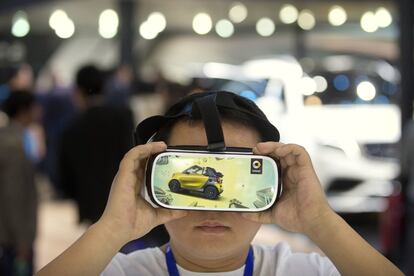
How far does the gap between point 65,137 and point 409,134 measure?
1.59 m

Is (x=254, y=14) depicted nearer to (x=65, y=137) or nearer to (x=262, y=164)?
(x=65, y=137)

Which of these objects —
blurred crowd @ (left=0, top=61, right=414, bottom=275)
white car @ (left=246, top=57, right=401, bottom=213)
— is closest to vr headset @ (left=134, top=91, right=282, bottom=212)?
blurred crowd @ (left=0, top=61, right=414, bottom=275)

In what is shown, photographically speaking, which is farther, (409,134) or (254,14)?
(254,14)

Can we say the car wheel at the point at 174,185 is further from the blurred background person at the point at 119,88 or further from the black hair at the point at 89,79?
the blurred background person at the point at 119,88

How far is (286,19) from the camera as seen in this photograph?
946cm

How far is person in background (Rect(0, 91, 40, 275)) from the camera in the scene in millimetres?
3461

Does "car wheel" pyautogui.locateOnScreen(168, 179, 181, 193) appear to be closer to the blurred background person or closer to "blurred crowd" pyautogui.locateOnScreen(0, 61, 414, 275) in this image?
"blurred crowd" pyautogui.locateOnScreen(0, 61, 414, 275)

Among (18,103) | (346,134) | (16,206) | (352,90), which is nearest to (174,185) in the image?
(16,206)

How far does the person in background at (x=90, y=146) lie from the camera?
3174mm

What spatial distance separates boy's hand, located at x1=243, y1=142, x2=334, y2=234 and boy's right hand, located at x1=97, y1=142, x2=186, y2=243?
5.8 inches

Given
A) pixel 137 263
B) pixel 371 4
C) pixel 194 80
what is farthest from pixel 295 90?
pixel 137 263

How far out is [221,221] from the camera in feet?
4.12

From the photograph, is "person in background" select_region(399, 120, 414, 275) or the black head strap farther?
"person in background" select_region(399, 120, 414, 275)

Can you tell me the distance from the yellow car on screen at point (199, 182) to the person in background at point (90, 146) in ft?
6.04
